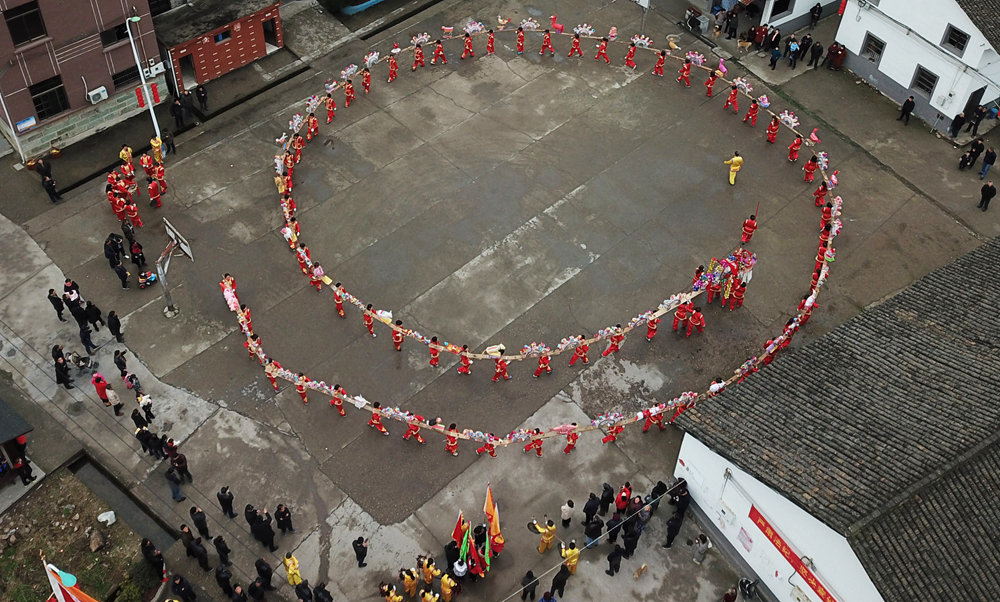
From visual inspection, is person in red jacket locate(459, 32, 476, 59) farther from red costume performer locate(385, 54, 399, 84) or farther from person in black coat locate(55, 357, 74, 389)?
person in black coat locate(55, 357, 74, 389)

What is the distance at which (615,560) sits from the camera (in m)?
25.6

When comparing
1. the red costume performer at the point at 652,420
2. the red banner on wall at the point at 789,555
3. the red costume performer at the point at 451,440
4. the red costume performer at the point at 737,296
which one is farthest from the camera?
the red costume performer at the point at 737,296

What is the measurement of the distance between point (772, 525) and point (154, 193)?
22119 mm

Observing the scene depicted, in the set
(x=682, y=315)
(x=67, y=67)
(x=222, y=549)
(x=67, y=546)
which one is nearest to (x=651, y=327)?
(x=682, y=315)

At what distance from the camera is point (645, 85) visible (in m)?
39.1

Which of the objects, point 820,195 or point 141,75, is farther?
point 820,195

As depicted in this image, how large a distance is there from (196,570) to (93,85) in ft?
59.9

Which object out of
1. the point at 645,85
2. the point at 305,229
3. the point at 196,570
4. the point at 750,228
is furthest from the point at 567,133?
the point at 196,570

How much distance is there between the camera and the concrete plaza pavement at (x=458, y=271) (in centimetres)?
2748

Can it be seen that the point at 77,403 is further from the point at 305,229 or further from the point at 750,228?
the point at 750,228

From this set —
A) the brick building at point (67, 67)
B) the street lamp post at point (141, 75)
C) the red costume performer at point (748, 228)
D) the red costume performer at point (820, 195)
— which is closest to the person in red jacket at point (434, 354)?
the red costume performer at point (748, 228)

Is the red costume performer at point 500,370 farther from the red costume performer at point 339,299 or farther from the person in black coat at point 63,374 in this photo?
the person in black coat at point 63,374

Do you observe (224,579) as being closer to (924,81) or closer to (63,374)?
(63,374)

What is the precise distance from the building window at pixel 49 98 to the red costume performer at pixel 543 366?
19.0 m
